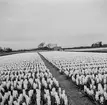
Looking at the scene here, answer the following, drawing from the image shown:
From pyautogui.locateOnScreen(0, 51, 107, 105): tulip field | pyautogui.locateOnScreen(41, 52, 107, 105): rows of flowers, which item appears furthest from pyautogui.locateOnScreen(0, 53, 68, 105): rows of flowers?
pyautogui.locateOnScreen(41, 52, 107, 105): rows of flowers

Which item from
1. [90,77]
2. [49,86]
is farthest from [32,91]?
[90,77]

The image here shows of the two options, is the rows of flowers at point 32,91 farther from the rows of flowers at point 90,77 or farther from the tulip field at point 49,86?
the rows of flowers at point 90,77

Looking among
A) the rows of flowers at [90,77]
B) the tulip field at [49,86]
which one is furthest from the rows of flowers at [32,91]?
the rows of flowers at [90,77]

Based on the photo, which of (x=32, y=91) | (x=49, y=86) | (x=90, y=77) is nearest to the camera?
(x=32, y=91)

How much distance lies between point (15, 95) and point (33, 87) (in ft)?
5.42

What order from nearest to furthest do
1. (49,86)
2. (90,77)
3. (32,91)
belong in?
(32,91), (49,86), (90,77)

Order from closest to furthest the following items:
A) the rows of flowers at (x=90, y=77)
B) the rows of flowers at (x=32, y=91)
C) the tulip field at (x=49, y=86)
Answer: the rows of flowers at (x=32, y=91) < the tulip field at (x=49, y=86) < the rows of flowers at (x=90, y=77)

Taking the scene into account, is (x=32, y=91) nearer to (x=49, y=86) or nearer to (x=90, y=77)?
(x=49, y=86)

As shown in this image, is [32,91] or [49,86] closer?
[32,91]

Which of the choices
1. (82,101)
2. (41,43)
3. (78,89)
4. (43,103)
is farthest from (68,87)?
(41,43)

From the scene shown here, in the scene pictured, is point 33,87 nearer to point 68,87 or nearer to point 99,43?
point 68,87

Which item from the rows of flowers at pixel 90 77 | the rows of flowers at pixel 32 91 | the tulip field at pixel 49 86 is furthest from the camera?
the rows of flowers at pixel 90 77

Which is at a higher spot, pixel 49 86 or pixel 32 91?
pixel 32 91

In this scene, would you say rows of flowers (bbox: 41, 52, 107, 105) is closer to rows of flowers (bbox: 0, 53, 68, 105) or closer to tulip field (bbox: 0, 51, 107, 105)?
tulip field (bbox: 0, 51, 107, 105)
